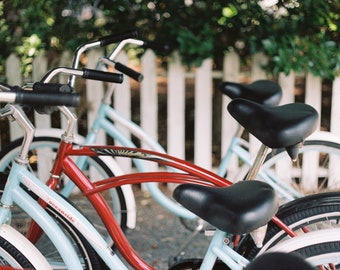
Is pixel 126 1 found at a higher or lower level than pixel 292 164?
higher

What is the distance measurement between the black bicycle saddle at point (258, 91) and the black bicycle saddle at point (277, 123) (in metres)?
0.61

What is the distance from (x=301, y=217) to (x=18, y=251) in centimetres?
103

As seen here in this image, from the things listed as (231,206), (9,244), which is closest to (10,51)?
(9,244)

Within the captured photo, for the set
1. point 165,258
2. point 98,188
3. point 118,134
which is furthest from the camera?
point 165,258

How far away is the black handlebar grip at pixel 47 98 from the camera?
4.57 ft

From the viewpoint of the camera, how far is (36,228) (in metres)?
2.09

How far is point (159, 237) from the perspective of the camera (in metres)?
3.36

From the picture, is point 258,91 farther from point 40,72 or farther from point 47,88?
point 40,72

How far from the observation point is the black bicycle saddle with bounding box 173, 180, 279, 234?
1470mm

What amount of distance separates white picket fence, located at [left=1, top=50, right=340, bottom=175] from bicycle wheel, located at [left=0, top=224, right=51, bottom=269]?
2.04m

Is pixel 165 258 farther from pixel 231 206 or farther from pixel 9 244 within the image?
pixel 231 206

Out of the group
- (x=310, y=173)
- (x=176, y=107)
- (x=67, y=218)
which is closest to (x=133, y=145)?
(x=67, y=218)

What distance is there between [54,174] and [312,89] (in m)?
2.31

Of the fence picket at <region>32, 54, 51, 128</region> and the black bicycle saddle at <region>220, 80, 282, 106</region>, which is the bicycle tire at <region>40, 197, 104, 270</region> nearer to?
the black bicycle saddle at <region>220, 80, 282, 106</region>
